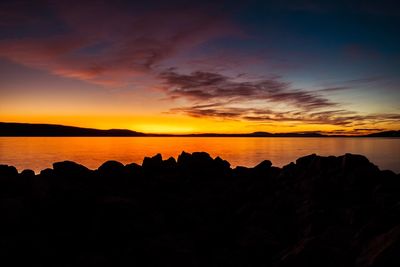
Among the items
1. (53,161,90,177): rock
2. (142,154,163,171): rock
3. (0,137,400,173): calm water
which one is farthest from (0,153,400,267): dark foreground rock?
(0,137,400,173): calm water

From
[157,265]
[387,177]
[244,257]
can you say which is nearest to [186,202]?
[244,257]

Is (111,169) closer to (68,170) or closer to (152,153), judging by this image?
(68,170)

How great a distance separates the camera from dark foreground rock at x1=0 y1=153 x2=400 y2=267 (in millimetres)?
8766

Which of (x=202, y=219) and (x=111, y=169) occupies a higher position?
(x=111, y=169)

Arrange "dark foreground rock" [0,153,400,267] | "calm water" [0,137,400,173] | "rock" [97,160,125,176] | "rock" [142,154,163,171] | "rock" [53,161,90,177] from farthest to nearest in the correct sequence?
1. "calm water" [0,137,400,173]
2. "rock" [142,154,163,171]
3. "rock" [97,160,125,176]
4. "rock" [53,161,90,177]
5. "dark foreground rock" [0,153,400,267]

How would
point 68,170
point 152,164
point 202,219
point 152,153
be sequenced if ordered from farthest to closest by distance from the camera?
point 152,153 → point 152,164 → point 68,170 → point 202,219

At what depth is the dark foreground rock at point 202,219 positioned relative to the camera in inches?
345

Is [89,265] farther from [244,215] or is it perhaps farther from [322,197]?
[322,197]

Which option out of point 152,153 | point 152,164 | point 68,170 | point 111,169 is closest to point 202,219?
point 111,169

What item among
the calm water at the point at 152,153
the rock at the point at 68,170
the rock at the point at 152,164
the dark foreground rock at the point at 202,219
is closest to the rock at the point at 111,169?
the dark foreground rock at the point at 202,219

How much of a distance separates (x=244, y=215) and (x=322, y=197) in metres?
3.17

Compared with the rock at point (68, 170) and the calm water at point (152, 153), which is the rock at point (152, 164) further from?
the calm water at point (152, 153)

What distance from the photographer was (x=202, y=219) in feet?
42.2

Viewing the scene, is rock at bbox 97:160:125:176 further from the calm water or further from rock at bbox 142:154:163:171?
the calm water
